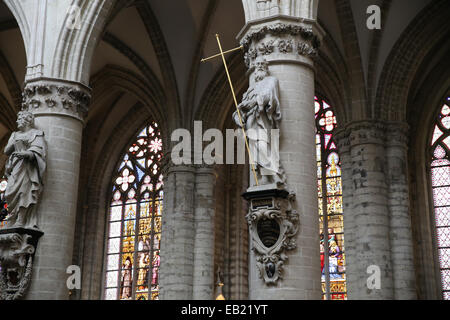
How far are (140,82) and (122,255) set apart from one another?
18.6 feet

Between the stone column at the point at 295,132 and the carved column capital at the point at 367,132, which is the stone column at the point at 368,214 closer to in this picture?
the carved column capital at the point at 367,132

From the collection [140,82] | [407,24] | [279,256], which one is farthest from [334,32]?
[279,256]

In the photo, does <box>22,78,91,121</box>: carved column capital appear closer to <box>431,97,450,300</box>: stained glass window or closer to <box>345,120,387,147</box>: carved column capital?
<box>345,120,387,147</box>: carved column capital

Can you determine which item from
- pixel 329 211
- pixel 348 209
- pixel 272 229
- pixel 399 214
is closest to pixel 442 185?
pixel 329 211

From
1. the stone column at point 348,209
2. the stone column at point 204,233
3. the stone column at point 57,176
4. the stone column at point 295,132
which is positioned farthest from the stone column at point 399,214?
the stone column at point 57,176

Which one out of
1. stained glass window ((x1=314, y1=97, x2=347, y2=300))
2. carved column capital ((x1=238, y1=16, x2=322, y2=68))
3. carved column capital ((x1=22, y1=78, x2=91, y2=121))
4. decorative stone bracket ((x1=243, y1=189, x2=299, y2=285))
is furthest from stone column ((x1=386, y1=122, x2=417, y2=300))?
carved column capital ((x1=22, y1=78, x2=91, y2=121))

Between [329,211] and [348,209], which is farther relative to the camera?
[329,211]

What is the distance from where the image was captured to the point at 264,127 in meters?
10.5

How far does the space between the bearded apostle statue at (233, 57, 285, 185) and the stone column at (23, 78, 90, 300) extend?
391 centimetres

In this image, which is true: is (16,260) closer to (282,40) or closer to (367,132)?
(282,40)

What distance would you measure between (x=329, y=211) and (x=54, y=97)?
29.6ft

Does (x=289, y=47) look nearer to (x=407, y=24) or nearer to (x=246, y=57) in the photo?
(x=246, y=57)

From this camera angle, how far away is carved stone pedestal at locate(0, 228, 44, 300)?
1192 cm
